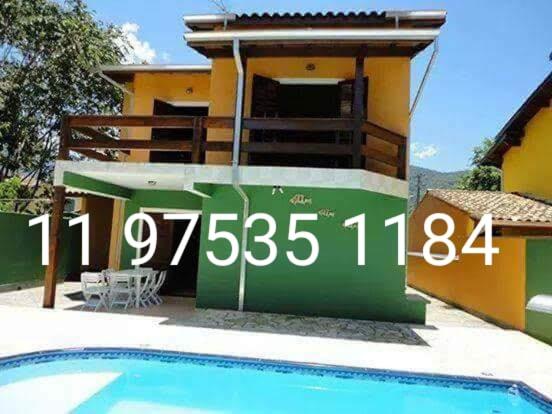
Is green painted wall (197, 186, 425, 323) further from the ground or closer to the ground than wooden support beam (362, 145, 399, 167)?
closer to the ground

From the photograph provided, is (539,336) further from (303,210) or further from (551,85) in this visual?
(551,85)

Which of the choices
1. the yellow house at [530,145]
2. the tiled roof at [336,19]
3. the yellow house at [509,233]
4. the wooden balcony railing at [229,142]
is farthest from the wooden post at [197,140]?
the yellow house at [530,145]

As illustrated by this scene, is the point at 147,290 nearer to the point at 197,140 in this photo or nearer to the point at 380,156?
the point at 197,140

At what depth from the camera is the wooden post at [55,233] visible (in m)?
10.1

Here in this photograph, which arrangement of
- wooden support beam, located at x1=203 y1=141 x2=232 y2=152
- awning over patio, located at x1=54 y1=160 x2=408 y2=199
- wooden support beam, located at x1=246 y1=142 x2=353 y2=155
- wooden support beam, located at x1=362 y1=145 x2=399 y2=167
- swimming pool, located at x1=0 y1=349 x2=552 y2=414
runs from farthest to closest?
wooden support beam, located at x1=203 y1=141 x2=232 y2=152
wooden support beam, located at x1=362 y1=145 x2=399 y2=167
wooden support beam, located at x1=246 y1=142 x2=353 y2=155
awning over patio, located at x1=54 y1=160 x2=408 y2=199
swimming pool, located at x1=0 y1=349 x2=552 y2=414

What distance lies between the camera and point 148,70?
13719 mm

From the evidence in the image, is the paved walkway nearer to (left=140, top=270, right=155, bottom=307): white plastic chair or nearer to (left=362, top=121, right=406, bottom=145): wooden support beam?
(left=140, top=270, right=155, bottom=307): white plastic chair

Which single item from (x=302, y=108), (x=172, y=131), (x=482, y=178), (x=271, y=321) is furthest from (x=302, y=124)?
(x=482, y=178)

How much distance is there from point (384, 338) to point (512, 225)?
5398mm

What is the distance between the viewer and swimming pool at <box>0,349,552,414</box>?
19.2ft

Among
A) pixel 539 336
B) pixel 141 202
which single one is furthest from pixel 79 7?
pixel 539 336

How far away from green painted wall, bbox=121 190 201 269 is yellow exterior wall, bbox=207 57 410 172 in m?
2.16

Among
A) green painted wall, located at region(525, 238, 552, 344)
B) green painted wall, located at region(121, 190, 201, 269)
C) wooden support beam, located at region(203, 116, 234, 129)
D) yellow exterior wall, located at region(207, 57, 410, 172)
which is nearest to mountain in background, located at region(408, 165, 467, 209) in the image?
yellow exterior wall, located at region(207, 57, 410, 172)

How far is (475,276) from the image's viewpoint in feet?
42.0
